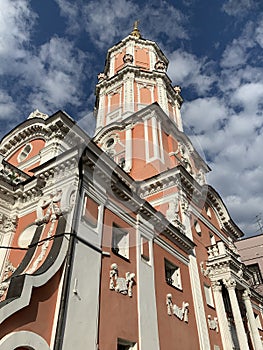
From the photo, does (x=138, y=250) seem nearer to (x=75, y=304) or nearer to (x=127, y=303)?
(x=127, y=303)

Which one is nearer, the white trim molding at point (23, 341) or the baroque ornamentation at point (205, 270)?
the white trim molding at point (23, 341)

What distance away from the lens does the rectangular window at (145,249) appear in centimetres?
1471

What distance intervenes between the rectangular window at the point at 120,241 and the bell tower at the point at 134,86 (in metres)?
16.9

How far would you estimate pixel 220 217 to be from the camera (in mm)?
26516

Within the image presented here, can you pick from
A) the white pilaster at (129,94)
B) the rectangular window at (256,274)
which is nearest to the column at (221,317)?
the rectangular window at (256,274)

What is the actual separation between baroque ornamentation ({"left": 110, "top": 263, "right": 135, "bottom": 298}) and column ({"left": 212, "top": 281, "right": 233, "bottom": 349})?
8759 mm

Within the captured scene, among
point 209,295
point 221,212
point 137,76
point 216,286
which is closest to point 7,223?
point 209,295

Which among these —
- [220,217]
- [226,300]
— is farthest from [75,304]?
[220,217]

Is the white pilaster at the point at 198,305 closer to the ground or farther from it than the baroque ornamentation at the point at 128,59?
closer to the ground

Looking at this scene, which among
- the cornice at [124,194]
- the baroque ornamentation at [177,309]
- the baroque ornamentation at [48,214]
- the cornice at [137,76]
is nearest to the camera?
the baroque ornamentation at [48,214]

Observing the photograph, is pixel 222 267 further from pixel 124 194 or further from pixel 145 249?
pixel 124 194

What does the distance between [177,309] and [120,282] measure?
4.75 m

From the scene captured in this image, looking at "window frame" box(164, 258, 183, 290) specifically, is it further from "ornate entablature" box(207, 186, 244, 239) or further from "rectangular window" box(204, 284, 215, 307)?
"ornate entablature" box(207, 186, 244, 239)

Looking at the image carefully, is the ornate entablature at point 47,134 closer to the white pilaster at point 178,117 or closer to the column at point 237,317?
the column at point 237,317
